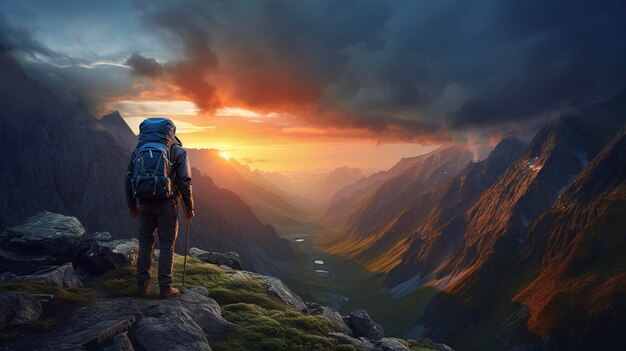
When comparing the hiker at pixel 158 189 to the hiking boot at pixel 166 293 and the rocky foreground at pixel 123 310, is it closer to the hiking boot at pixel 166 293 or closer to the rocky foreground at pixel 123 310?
the hiking boot at pixel 166 293

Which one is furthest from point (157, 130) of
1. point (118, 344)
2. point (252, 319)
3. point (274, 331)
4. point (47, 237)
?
point (47, 237)

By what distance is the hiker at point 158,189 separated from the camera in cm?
1373

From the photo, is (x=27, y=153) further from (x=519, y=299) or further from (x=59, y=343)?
(x=519, y=299)

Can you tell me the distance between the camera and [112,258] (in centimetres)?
1920

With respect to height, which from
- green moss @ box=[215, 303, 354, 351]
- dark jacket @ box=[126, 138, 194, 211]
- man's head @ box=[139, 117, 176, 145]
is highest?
man's head @ box=[139, 117, 176, 145]

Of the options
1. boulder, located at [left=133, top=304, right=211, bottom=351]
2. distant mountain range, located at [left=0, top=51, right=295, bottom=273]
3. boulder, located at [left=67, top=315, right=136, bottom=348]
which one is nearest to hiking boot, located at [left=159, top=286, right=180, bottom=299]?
boulder, located at [left=133, top=304, right=211, bottom=351]

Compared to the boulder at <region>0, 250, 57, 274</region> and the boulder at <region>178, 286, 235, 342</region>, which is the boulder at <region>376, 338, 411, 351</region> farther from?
the boulder at <region>0, 250, 57, 274</region>

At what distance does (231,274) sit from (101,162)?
19283 cm

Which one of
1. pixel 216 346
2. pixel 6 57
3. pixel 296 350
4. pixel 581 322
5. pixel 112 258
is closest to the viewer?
pixel 216 346

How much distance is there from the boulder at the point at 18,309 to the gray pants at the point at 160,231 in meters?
3.45

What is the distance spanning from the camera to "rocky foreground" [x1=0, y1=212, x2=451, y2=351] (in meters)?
11.6

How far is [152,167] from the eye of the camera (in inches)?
539

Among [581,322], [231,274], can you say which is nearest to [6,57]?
[231,274]

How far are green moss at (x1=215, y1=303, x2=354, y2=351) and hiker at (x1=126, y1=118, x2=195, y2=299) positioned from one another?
293cm
